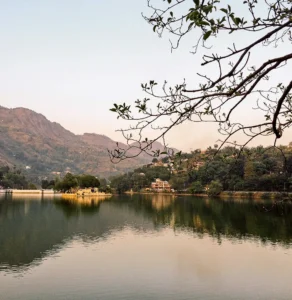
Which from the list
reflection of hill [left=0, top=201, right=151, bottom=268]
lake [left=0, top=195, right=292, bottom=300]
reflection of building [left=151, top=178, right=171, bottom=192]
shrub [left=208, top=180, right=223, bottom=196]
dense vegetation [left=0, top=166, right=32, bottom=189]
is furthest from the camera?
dense vegetation [left=0, top=166, right=32, bottom=189]

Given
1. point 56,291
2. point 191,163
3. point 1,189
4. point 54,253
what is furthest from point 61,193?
point 191,163

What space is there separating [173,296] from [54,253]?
8.83 metres

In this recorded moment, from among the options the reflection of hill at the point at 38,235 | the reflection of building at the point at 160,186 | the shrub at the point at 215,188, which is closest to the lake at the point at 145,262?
the reflection of hill at the point at 38,235

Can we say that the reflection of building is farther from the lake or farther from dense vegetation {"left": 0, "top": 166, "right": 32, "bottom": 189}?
the lake

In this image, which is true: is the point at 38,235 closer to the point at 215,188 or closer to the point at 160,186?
the point at 215,188

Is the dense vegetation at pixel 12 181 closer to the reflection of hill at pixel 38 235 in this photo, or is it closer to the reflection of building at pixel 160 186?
the reflection of building at pixel 160 186

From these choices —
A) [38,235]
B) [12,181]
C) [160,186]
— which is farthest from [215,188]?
[12,181]

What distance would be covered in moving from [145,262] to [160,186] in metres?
85.3

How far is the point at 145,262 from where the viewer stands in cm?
A: 1697

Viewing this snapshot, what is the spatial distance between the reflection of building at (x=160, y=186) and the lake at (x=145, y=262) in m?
70.5

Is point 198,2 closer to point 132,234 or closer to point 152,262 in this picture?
point 152,262

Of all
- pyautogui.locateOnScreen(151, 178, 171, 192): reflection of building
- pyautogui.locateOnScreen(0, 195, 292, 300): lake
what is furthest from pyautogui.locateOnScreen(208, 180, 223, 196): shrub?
Answer: pyautogui.locateOnScreen(0, 195, 292, 300): lake

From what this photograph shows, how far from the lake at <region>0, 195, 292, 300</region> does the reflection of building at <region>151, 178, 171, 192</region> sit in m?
70.5

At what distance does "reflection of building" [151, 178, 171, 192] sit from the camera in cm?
9982
